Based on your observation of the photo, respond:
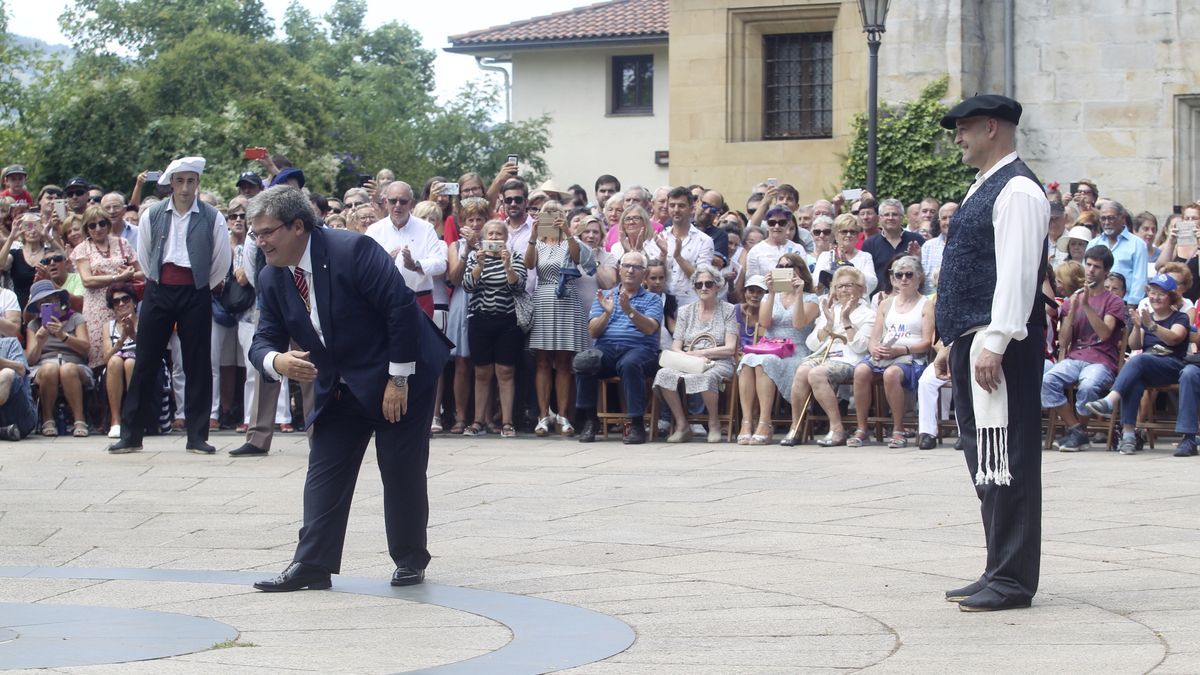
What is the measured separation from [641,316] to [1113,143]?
34.7ft

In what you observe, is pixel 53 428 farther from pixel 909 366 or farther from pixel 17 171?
pixel 909 366

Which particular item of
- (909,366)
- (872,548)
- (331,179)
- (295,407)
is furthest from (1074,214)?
(331,179)

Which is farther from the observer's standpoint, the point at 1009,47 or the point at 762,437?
the point at 1009,47

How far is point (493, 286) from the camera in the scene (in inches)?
604

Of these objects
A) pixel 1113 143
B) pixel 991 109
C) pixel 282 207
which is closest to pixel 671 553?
pixel 282 207

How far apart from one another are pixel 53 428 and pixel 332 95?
22.4m

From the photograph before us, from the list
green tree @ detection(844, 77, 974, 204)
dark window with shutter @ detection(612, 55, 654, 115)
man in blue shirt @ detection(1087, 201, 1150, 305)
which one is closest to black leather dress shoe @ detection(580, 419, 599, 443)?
man in blue shirt @ detection(1087, 201, 1150, 305)

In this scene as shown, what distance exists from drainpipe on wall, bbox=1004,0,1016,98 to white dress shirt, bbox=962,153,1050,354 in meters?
16.7

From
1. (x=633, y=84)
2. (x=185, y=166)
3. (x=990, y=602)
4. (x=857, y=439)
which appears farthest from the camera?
(x=633, y=84)

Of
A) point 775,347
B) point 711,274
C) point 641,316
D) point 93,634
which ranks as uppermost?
point 711,274

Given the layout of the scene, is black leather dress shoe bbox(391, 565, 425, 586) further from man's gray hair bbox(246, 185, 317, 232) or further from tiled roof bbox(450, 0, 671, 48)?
tiled roof bbox(450, 0, 671, 48)

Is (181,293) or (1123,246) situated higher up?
(1123,246)

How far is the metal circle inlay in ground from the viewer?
640 centimetres

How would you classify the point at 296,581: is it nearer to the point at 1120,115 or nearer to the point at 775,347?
the point at 775,347
